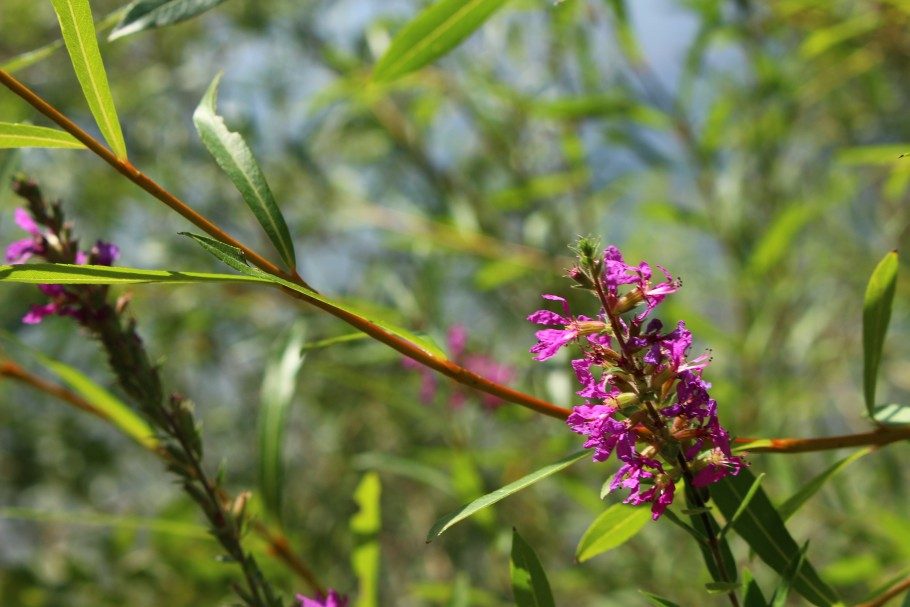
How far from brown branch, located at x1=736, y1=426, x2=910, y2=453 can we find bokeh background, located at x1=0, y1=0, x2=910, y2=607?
518 mm

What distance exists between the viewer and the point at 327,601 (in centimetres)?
68

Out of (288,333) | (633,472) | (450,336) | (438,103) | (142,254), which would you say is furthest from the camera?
(142,254)

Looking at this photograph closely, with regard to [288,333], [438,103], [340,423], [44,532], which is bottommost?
[44,532]

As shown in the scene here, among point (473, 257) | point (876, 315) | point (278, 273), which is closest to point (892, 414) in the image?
point (876, 315)

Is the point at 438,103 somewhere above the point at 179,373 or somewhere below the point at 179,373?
above

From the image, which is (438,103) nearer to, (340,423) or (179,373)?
(340,423)

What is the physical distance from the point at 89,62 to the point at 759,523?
51cm

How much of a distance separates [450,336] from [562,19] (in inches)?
25.6

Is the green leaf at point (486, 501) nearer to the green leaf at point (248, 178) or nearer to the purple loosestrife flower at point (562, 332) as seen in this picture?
the purple loosestrife flower at point (562, 332)

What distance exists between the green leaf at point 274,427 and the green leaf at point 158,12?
0.33m

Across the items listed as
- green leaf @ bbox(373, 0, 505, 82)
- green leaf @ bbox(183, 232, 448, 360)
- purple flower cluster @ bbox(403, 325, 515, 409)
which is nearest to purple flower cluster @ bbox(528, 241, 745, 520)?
green leaf @ bbox(183, 232, 448, 360)

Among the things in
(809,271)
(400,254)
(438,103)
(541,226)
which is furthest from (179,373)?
(809,271)

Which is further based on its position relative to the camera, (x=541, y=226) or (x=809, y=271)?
(x=809, y=271)

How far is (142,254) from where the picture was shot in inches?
82.1
